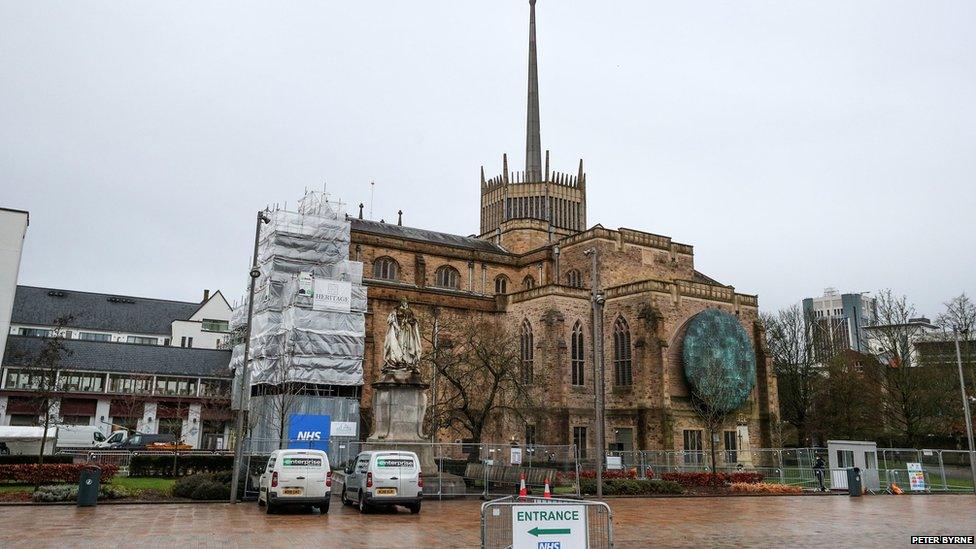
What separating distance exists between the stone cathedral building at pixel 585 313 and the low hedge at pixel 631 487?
506 inches

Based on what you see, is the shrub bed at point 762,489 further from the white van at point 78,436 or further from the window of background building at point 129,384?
the window of background building at point 129,384

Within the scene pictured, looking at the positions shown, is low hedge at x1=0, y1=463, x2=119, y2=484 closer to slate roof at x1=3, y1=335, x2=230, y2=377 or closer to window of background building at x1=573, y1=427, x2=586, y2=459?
window of background building at x1=573, y1=427, x2=586, y2=459

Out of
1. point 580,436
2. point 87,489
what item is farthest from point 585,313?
point 87,489

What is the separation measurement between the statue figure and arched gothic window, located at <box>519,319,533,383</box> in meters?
22.1

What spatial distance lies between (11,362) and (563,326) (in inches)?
1535

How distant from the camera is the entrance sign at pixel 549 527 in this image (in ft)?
28.2

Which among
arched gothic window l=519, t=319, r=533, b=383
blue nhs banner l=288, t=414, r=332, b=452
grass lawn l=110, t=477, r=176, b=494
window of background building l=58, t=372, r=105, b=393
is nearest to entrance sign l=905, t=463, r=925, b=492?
arched gothic window l=519, t=319, r=533, b=383

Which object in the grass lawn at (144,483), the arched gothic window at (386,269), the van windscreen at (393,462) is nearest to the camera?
the van windscreen at (393,462)

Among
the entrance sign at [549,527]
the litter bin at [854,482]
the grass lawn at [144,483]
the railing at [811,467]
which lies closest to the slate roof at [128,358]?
the grass lawn at [144,483]

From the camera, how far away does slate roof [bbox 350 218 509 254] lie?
2266 inches

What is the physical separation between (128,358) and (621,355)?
3749 cm

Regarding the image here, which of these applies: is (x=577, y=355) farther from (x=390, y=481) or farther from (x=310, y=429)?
(x=390, y=481)

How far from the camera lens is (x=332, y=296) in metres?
43.2

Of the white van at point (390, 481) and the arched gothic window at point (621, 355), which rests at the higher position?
the arched gothic window at point (621, 355)
